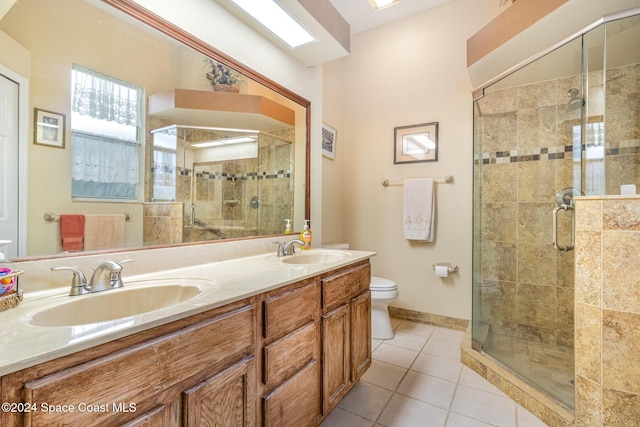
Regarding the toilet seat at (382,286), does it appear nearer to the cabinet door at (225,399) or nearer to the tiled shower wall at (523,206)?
the tiled shower wall at (523,206)

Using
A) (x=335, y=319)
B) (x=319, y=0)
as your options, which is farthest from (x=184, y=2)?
(x=335, y=319)

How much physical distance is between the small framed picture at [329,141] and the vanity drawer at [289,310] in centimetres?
180

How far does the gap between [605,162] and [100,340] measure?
2.64 m

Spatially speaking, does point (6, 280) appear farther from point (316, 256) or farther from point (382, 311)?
point (382, 311)

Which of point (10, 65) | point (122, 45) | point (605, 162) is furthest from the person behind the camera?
point (605, 162)

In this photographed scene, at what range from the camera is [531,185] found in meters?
2.31

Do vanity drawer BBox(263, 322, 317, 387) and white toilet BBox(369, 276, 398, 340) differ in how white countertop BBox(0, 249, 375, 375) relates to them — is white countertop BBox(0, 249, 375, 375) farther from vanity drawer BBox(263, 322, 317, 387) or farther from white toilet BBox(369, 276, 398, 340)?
white toilet BBox(369, 276, 398, 340)

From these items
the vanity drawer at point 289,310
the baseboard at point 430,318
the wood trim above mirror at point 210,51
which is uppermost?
the wood trim above mirror at point 210,51

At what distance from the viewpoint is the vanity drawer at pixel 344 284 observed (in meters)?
1.41

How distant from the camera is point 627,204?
127cm

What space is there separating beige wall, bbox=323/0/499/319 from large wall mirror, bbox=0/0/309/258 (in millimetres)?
1385

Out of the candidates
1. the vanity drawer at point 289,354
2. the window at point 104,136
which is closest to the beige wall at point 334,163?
the vanity drawer at point 289,354

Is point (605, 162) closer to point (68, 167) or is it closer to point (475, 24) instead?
point (475, 24)

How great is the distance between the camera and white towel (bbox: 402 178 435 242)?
8.92 feet
